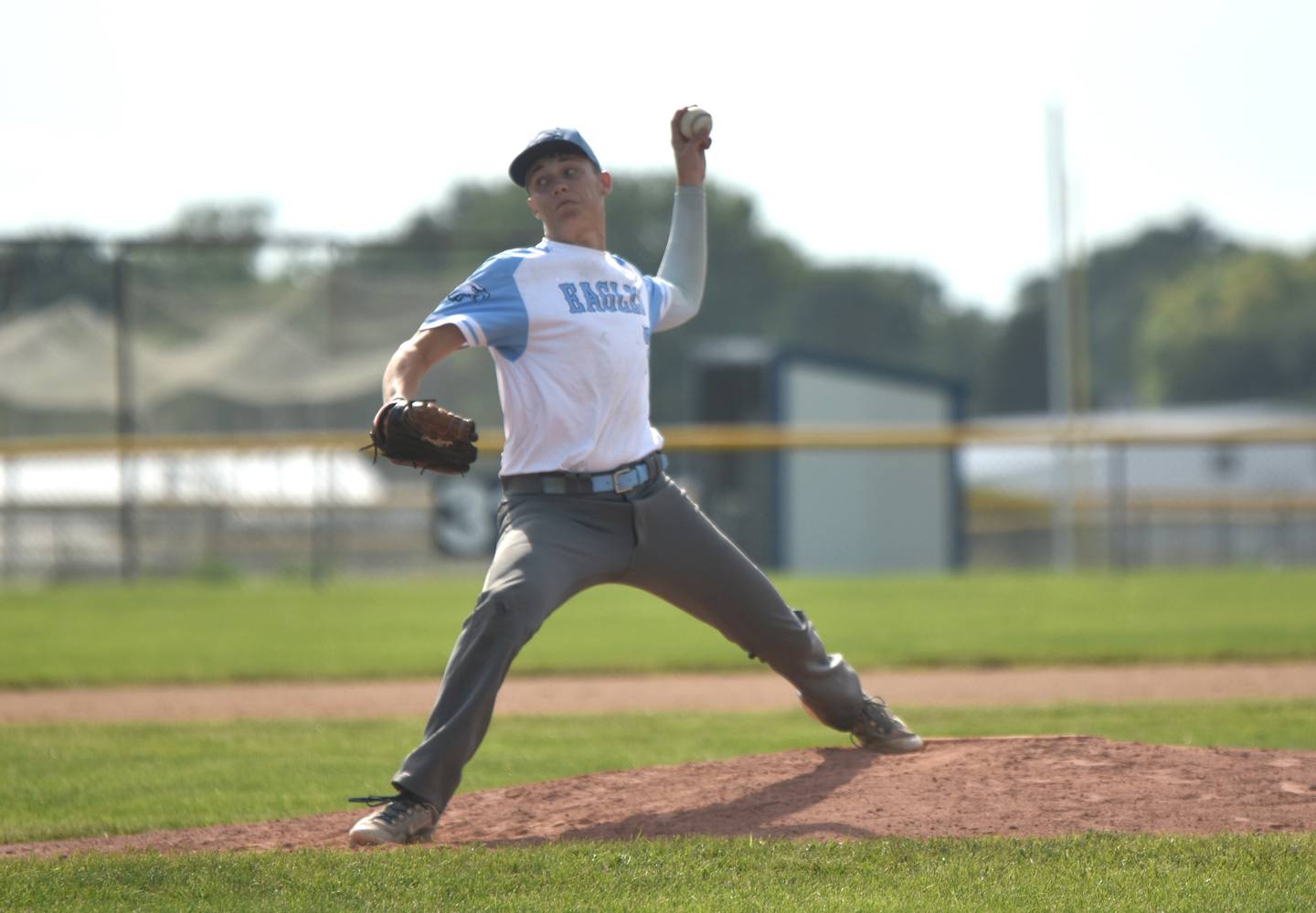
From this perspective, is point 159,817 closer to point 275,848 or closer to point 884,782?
point 275,848

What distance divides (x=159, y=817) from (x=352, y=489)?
16.3 m

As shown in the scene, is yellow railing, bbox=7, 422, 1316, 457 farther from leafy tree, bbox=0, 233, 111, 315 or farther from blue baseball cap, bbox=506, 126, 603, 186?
blue baseball cap, bbox=506, 126, 603, 186

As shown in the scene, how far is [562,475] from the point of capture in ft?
15.3

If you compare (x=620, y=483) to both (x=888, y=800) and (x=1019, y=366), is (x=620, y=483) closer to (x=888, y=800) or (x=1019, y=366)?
(x=888, y=800)

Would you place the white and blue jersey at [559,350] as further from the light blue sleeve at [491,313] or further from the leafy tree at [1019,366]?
the leafy tree at [1019,366]

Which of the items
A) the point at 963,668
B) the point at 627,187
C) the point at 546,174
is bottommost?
the point at 963,668

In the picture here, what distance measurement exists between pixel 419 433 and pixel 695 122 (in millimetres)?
1669

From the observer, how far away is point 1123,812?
14.3 ft

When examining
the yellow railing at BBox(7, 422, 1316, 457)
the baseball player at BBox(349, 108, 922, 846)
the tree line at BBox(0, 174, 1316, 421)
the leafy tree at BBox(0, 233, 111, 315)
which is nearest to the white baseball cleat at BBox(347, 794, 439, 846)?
the baseball player at BBox(349, 108, 922, 846)

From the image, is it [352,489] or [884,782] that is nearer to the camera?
[884,782]

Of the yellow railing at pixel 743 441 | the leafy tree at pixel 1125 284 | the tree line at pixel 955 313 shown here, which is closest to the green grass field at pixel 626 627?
the yellow railing at pixel 743 441

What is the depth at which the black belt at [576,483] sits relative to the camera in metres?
4.66

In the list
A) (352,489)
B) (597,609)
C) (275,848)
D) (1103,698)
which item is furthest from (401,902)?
(352,489)

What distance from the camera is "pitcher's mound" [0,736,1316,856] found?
430 cm
